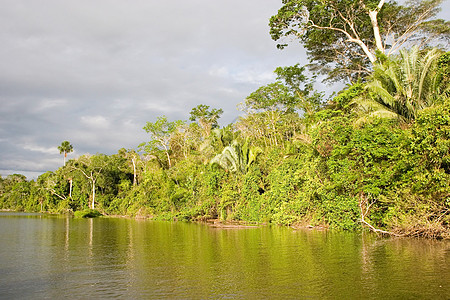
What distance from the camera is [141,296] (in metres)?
6.11

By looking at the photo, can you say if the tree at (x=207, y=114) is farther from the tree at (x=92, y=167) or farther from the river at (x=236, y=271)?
the river at (x=236, y=271)

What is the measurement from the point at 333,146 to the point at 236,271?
9679 mm

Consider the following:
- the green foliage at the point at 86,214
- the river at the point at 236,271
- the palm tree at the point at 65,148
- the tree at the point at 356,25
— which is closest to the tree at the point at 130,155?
the green foliage at the point at 86,214

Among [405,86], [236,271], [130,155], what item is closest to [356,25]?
[405,86]

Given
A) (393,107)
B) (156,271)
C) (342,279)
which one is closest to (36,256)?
(156,271)

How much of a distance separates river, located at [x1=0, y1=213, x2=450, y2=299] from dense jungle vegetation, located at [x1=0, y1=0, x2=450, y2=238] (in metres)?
2.57

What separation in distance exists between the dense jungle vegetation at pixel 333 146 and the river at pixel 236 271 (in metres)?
2.57

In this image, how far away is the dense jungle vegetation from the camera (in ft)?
40.5

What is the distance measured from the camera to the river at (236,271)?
6227mm

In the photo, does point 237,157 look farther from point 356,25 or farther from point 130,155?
point 130,155

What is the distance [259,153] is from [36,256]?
52.8 ft

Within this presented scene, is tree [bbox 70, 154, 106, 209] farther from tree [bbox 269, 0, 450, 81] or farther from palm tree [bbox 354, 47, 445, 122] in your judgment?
palm tree [bbox 354, 47, 445, 122]

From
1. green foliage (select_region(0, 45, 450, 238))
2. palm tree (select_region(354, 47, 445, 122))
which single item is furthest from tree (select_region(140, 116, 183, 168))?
palm tree (select_region(354, 47, 445, 122))

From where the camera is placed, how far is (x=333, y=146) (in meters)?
15.9
